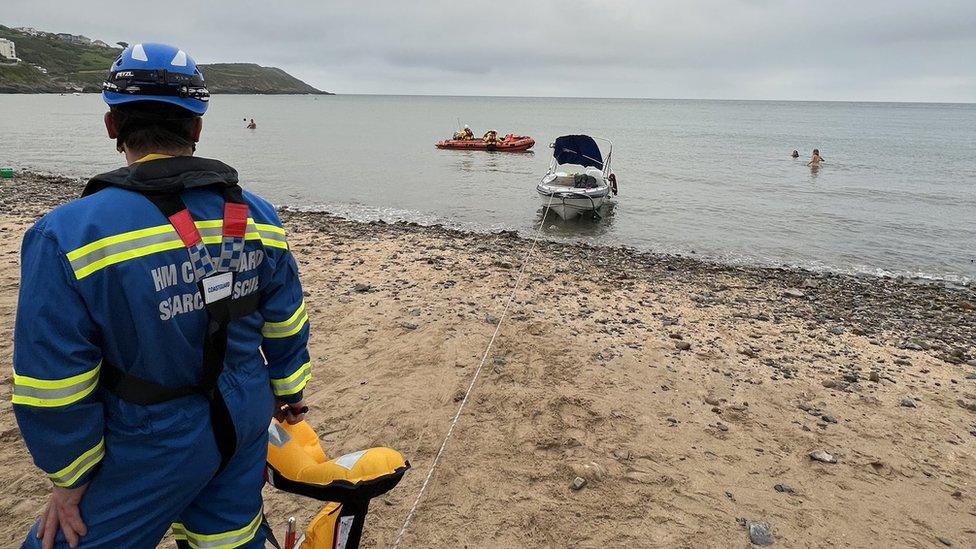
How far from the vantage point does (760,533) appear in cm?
375

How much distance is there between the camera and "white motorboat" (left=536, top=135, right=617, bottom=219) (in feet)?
62.1

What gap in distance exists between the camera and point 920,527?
155 inches

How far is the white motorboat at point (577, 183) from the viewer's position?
18.9 meters

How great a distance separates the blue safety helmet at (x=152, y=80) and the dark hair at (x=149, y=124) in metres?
0.03

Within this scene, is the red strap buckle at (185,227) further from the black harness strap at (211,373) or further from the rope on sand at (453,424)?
the rope on sand at (453,424)

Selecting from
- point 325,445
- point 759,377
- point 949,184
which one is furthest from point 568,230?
point 949,184

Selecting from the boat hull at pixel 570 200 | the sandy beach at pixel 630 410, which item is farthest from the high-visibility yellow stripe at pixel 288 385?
the boat hull at pixel 570 200

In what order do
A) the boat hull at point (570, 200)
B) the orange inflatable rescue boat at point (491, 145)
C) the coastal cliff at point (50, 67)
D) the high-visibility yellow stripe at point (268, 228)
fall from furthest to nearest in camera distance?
the coastal cliff at point (50, 67)
the orange inflatable rescue boat at point (491, 145)
the boat hull at point (570, 200)
the high-visibility yellow stripe at point (268, 228)

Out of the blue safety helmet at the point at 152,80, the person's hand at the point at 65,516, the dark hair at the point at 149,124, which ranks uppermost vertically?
the blue safety helmet at the point at 152,80

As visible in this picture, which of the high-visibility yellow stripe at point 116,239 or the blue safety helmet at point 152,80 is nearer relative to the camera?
the high-visibility yellow stripe at point 116,239

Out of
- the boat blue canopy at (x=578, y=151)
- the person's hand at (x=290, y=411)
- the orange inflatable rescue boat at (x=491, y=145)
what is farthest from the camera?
the orange inflatable rescue boat at (x=491, y=145)

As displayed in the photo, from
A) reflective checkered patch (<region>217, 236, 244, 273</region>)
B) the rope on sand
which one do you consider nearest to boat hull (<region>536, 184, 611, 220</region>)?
the rope on sand

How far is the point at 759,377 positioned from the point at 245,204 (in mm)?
5974

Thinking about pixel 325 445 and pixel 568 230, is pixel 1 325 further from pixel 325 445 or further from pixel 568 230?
pixel 568 230
